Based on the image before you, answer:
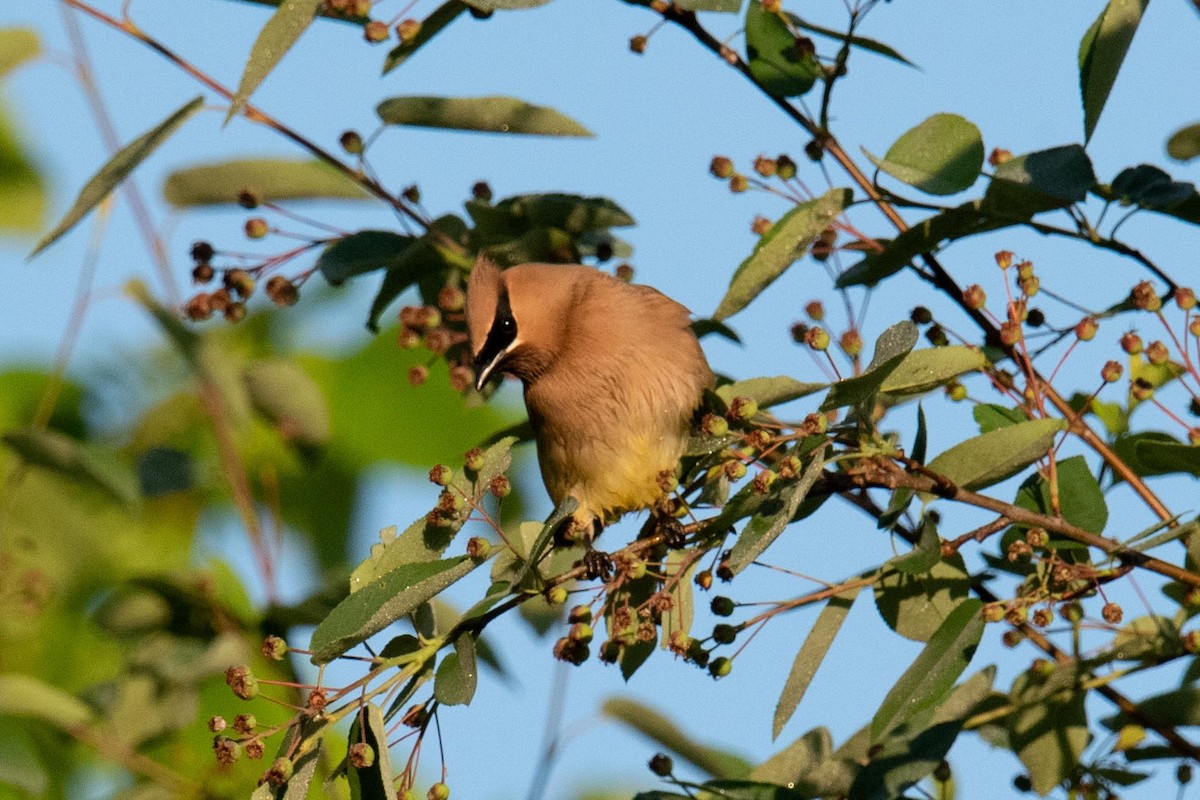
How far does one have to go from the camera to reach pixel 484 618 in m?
2.28

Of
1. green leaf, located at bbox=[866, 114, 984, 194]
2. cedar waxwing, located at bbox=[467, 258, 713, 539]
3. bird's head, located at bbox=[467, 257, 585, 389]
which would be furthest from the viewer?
cedar waxwing, located at bbox=[467, 258, 713, 539]

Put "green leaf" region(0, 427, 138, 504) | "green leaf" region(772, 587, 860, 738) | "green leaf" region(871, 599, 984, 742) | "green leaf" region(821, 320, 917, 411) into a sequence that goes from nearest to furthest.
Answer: "green leaf" region(821, 320, 917, 411) → "green leaf" region(871, 599, 984, 742) → "green leaf" region(772, 587, 860, 738) → "green leaf" region(0, 427, 138, 504)

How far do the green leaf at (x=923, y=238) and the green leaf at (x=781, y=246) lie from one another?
0.10 m

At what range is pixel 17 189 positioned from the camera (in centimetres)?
763

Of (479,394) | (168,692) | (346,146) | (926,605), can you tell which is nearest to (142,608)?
(168,692)

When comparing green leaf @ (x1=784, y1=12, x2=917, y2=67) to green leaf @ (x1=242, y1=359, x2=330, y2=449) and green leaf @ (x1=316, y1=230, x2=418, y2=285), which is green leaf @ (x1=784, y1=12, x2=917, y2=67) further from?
green leaf @ (x1=242, y1=359, x2=330, y2=449)

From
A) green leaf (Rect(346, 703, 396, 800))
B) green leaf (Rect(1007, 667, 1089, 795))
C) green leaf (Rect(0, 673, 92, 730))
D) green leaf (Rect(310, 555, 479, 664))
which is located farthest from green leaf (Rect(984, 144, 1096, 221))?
green leaf (Rect(0, 673, 92, 730))

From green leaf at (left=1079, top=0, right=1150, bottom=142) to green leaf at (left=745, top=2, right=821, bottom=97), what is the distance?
0.45 metres

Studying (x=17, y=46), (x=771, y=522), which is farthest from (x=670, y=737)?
(x=17, y=46)

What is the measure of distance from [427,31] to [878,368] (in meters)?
1.12

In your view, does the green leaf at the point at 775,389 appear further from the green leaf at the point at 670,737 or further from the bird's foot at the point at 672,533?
the green leaf at the point at 670,737

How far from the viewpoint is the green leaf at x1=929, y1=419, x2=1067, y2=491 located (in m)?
2.29

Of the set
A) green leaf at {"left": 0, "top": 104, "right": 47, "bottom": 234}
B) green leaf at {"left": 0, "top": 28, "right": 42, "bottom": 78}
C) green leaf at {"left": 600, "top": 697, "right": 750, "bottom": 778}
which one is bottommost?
green leaf at {"left": 600, "top": 697, "right": 750, "bottom": 778}

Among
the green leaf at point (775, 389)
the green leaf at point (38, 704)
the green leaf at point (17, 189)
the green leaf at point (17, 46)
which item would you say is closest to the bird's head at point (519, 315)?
the green leaf at point (775, 389)
